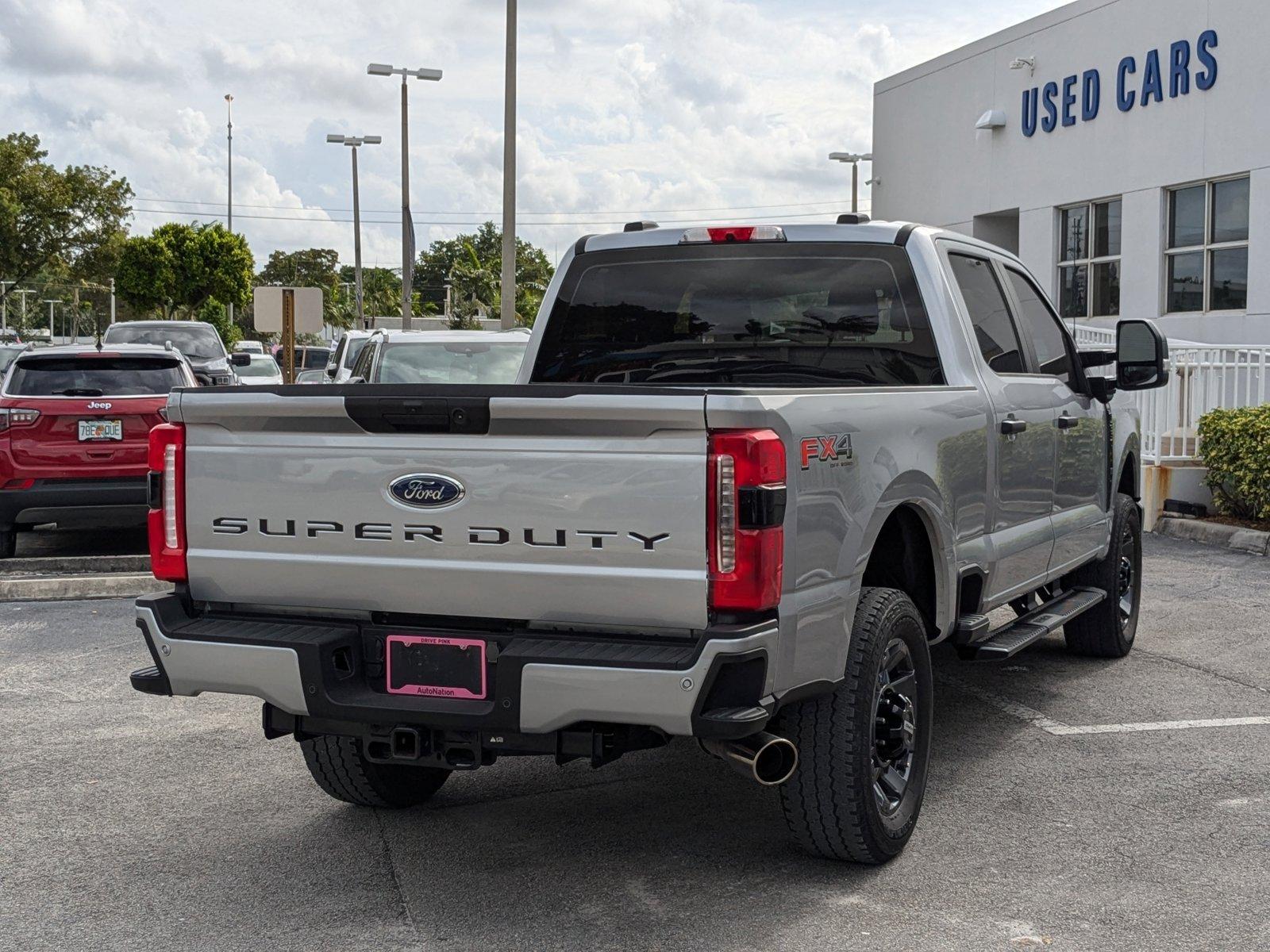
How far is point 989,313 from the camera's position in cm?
609

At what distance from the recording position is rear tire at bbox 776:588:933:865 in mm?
4340

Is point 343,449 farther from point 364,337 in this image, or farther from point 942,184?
point 942,184

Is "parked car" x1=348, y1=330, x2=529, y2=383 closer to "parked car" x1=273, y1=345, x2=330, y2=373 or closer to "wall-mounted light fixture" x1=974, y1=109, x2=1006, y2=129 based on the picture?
"wall-mounted light fixture" x1=974, y1=109, x2=1006, y2=129

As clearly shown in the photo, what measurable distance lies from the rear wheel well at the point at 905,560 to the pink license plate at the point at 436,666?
149cm

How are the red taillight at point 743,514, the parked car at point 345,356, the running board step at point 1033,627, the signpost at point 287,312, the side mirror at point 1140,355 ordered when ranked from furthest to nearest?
the signpost at point 287,312
the parked car at point 345,356
the side mirror at point 1140,355
the running board step at point 1033,627
the red taillight at point 743,514

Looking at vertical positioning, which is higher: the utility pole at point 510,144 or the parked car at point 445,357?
the utility pole at point 510,144

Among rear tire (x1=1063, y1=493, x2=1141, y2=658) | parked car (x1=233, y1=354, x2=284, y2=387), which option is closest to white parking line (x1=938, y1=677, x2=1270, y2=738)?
rear tire (x1=1063, y1=493, x2=1141, y2=658)

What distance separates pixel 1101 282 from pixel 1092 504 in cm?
1482

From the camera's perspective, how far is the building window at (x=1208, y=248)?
58.7 feet

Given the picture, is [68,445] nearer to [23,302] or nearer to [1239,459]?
[1239,459]

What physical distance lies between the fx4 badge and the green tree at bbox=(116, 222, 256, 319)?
219 feet

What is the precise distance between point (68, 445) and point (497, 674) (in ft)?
24.9

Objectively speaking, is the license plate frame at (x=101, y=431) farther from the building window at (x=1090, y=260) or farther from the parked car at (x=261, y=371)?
the parked car at (x=261, y=371)

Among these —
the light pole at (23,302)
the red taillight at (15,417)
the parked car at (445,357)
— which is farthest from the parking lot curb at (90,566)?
the light pole at (23,302)
